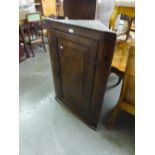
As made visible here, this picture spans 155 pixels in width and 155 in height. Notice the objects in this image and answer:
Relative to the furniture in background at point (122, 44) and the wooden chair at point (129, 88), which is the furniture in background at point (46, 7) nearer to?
the furniture in background at point (122, 44)

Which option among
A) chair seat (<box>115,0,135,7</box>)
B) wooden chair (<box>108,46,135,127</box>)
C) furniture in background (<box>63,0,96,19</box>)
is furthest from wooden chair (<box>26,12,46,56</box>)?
wooden chair (<box>108,46,135,127</box>)

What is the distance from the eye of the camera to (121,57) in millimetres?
1410

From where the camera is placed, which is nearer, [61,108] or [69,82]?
[69,82]

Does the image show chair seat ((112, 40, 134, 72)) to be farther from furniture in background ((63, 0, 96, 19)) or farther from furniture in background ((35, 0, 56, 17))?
furniture in background ((35, 0, 56, 17))

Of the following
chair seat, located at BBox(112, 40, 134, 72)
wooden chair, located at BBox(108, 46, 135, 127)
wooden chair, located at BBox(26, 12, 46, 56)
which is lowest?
wooden chair, located at BBox(108, 46, 135, 127)

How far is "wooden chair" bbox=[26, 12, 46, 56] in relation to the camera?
268 centimetres

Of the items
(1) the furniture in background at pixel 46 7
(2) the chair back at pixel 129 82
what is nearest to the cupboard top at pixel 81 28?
(2) the chair back at pixel 129 82

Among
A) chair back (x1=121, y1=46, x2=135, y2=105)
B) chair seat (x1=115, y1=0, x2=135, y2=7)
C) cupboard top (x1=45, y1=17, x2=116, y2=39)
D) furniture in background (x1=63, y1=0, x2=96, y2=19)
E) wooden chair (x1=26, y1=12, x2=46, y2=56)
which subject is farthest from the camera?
wooden chair (x1=26, y1=12, x2=46, y2=56)

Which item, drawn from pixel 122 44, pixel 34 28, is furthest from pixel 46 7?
pixel 122 44

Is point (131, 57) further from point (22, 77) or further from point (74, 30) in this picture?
point (22, 77)
